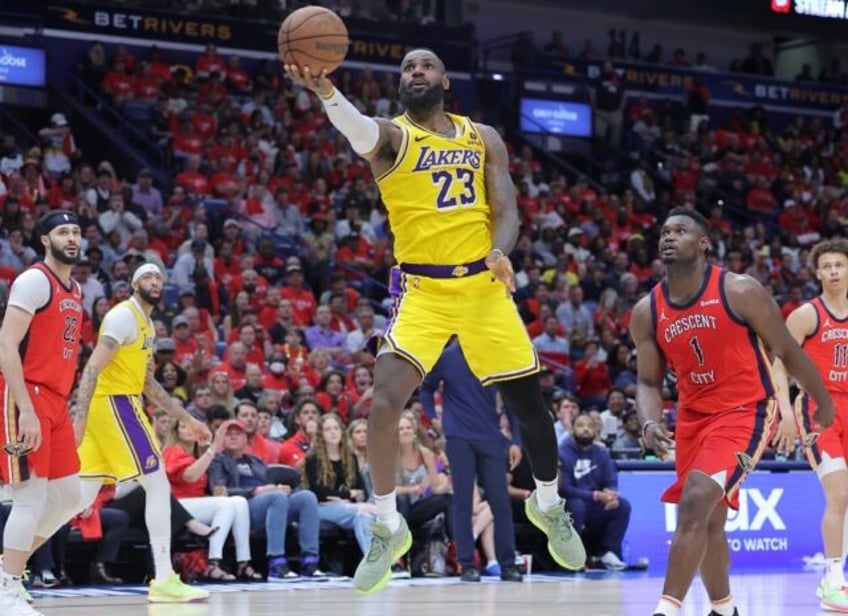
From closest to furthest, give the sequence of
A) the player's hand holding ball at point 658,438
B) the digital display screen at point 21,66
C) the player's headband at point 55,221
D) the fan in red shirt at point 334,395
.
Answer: the player's hand holding ball at point 658,438, the player's headband at point 55,221, the fan in red shirt at point 334,395, the digital display screen at point 21,66

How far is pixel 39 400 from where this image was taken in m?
7.81

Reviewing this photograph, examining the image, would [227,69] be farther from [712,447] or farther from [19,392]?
[712,447]

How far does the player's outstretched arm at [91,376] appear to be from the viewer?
30.1 ft

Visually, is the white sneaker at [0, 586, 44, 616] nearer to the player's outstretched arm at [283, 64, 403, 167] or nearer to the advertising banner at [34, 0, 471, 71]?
the player's outstretched arm at [283, 64, 403, 167]

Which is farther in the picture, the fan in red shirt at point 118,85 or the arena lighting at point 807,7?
the arena lighting at point 807,7

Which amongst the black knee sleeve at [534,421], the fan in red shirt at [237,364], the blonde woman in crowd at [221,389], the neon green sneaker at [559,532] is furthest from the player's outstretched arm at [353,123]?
the fan in red shirt at [237,364]

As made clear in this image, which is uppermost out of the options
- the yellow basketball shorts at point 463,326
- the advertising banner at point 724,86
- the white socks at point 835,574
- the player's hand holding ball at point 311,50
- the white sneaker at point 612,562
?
the advertising banner at point 724,86

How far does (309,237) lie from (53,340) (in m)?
10.5

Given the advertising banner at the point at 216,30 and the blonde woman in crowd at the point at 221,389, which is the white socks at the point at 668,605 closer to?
the blonde woman in crowd at the point at 221,389

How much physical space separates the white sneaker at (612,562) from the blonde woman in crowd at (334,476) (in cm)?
226

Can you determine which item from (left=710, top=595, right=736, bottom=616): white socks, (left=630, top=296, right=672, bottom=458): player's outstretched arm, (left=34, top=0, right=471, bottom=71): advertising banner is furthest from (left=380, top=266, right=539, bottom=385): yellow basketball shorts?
(left=34, top=0, right=471, bottom=71): advertising banner

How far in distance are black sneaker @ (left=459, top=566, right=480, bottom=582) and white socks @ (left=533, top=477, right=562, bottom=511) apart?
378 centimetres

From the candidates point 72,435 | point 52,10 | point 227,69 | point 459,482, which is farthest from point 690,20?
point 72,435

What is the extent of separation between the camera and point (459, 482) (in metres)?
11.2
